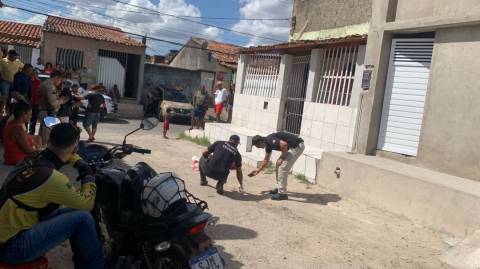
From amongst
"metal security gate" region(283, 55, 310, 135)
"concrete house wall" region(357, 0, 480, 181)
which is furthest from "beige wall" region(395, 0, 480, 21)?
A: "metal security gate" region(283, 55, 310, 135)

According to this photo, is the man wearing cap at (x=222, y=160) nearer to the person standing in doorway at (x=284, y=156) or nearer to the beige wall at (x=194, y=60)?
the person standing in doorway at (x=284, y=156)

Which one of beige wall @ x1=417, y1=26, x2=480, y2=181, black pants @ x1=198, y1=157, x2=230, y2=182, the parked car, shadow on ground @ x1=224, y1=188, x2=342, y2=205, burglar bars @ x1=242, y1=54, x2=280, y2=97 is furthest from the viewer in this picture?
the parked car

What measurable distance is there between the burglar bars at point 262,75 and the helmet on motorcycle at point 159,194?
937 cm

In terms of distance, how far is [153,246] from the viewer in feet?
11.3

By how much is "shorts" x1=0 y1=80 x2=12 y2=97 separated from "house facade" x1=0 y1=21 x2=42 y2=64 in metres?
13.2

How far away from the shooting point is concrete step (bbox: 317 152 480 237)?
6248 millimetres

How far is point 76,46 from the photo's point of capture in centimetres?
Answer: 2159

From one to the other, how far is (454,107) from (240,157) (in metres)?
3.60

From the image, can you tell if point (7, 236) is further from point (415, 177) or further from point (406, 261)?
point (415, 177)

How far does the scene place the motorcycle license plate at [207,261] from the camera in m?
3.22

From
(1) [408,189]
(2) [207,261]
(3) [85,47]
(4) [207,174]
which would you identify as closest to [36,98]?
(4) [207,174]

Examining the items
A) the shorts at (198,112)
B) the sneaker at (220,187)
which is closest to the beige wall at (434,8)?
the sneaker at (220,187)

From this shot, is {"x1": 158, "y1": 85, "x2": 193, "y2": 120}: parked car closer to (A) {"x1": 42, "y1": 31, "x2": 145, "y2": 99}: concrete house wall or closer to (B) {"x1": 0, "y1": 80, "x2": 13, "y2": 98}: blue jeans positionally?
(A) {"x1": 42, "y1": 31, "x2": 145, "y2": 99}: concrete house wall

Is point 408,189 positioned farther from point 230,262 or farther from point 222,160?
point 230,262
